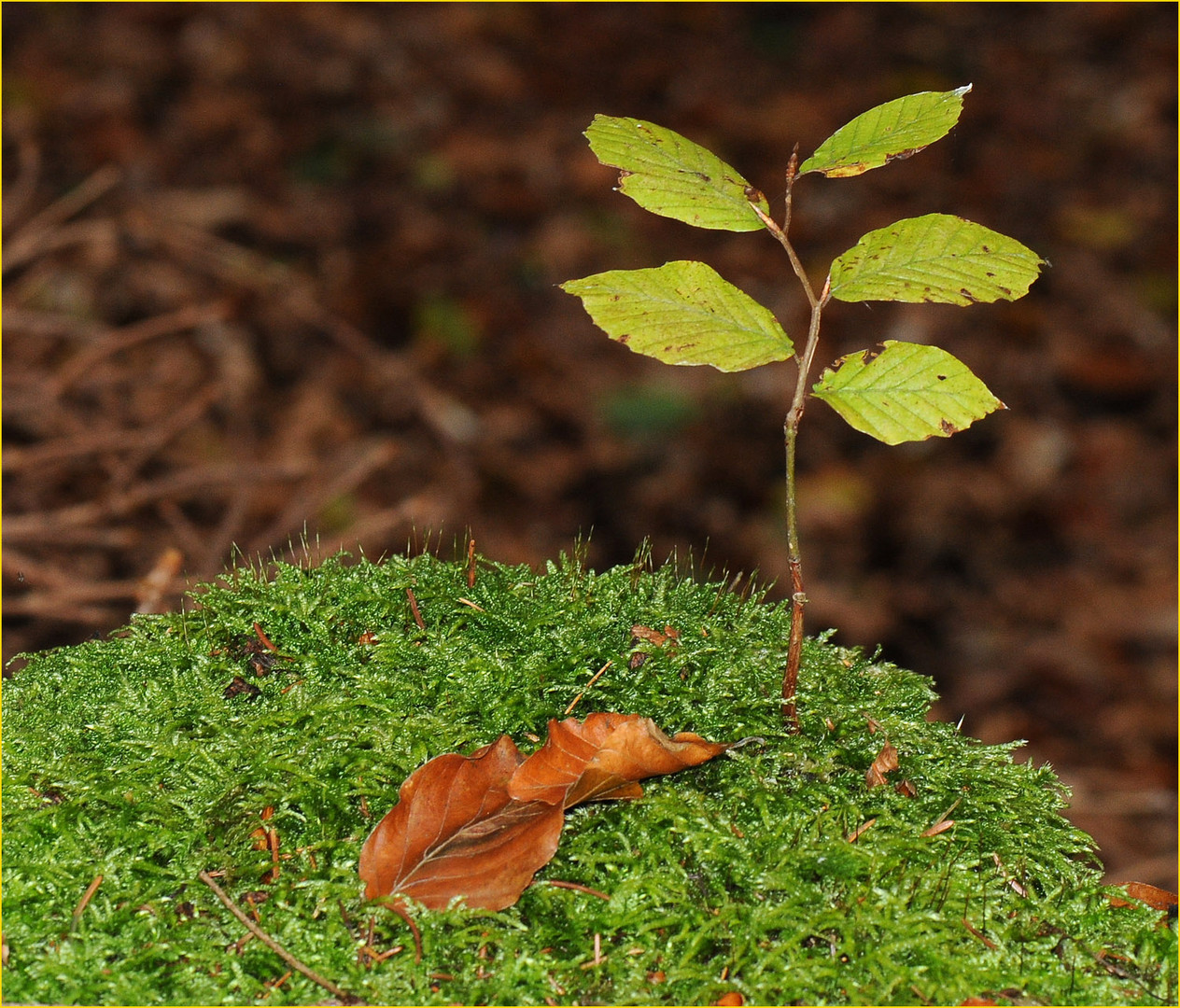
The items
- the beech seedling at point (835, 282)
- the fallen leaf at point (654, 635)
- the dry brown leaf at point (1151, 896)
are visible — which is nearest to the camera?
the beech seedling at point (835, 282)

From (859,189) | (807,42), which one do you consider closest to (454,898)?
(859,189)

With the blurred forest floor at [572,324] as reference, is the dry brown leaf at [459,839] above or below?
above

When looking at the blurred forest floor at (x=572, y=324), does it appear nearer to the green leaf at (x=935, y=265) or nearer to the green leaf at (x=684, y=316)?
the green leaf at (x=684, y=316)

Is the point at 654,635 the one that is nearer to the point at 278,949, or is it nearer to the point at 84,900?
the point at 278,949

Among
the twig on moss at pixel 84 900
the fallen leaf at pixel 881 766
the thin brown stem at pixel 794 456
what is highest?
the thin brown stem at pixel 794 456

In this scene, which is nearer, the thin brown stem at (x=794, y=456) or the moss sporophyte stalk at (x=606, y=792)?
the moss sporophyte stalk at (x=606, y=792)

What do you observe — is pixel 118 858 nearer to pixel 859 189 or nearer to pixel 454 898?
pixel 454 898

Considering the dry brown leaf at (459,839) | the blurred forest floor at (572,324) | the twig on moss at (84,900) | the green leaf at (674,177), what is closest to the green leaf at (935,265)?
the green leaf at (674,177)
